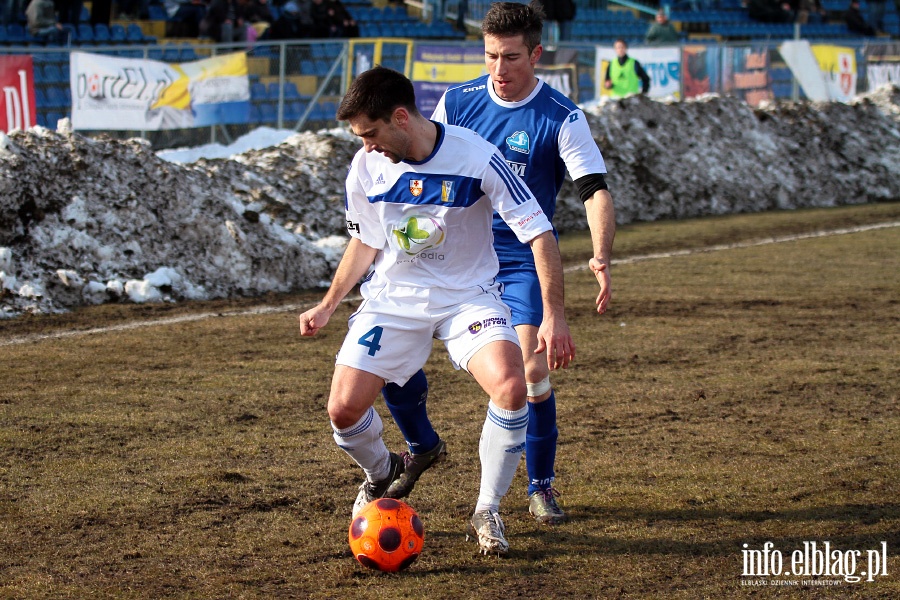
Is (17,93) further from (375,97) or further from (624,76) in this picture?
(375,97)

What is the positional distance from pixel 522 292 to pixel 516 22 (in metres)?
1.24

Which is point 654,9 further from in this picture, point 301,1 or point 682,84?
point 301,1

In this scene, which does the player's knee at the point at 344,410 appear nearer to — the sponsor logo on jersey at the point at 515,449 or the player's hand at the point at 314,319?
the player's hand at the point at 314,319

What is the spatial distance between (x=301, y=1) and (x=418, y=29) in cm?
412

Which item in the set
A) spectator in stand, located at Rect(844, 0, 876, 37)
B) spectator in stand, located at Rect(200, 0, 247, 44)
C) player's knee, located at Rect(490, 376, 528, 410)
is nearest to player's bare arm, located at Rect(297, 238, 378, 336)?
player's knee, located at Rect(490, 376, 528, 410)

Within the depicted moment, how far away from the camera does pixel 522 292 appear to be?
16.6 ft

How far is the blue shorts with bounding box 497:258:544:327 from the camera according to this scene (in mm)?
5016

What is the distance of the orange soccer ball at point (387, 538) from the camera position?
14.0ft

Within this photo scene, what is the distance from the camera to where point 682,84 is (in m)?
20.0

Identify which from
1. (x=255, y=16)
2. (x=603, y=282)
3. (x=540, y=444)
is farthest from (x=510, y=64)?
(x=255, y=16)

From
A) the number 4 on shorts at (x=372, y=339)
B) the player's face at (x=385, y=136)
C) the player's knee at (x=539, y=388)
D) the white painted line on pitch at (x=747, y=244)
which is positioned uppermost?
the player's face at (x=385, y=136)

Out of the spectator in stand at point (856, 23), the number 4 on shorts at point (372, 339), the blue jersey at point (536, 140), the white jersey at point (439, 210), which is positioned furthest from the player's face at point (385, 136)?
the spectator in stand at point (856, 23)

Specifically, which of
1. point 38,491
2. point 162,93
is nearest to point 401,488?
point 38,491

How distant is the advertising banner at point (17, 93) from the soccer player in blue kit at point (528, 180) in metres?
9.59
